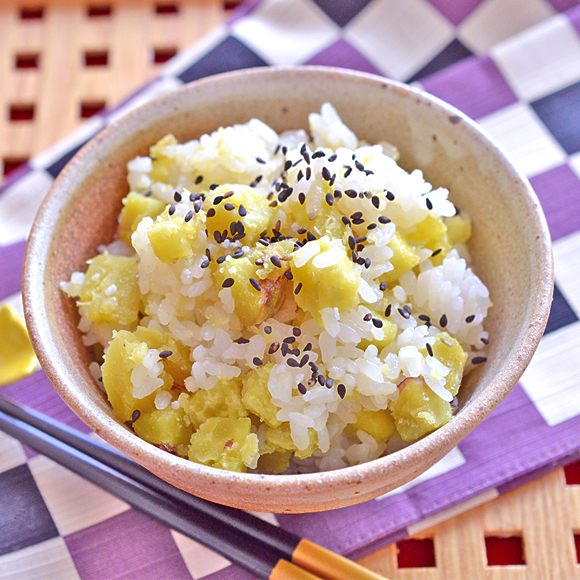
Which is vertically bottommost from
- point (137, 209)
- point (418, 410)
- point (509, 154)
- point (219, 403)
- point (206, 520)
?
point (206, 520)

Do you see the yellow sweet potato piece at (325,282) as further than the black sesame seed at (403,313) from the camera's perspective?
No

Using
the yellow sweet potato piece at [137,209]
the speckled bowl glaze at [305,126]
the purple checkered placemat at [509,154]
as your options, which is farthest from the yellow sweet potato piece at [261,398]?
the yellow sweet potato piece at [137,209]

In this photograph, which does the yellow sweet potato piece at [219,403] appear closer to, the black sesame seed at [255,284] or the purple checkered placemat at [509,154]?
the black sesame seed at [255,284]

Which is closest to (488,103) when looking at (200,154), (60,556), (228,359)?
(200,154)

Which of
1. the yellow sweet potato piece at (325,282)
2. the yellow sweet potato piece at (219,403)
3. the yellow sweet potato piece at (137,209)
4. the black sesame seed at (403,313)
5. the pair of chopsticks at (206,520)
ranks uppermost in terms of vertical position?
the yellow sweet potato piece at (137,209)

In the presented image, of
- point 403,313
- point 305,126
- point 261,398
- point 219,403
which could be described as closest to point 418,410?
point 403,313

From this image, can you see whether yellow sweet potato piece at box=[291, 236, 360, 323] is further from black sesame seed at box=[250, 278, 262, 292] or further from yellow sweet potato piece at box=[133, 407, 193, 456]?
yellow sweet potato piece at box=[133, 407, 193, 456]

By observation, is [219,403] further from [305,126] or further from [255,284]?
[305,126]
